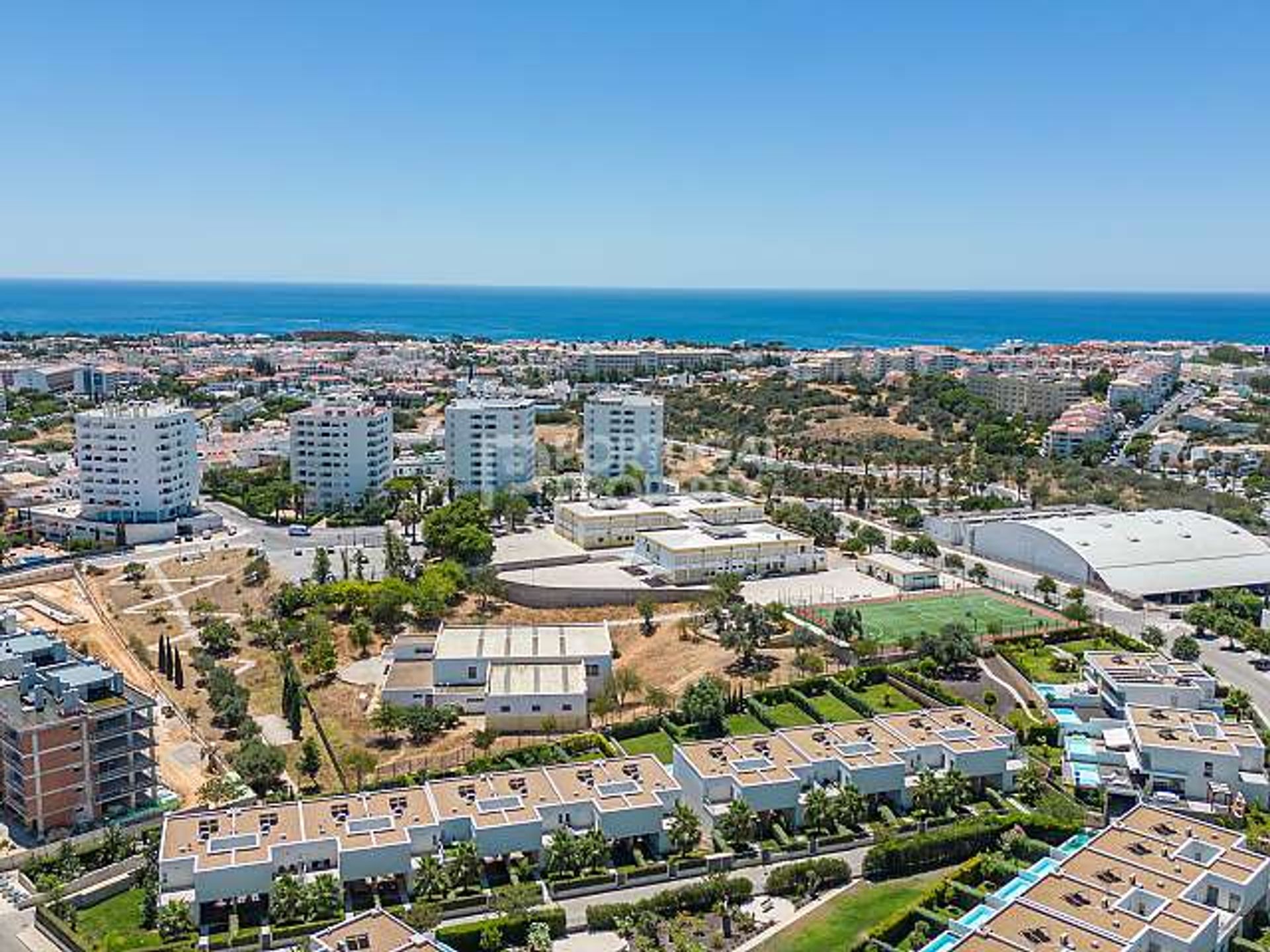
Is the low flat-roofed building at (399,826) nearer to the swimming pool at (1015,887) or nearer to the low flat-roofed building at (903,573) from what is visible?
the swimming pool at (1015,887)

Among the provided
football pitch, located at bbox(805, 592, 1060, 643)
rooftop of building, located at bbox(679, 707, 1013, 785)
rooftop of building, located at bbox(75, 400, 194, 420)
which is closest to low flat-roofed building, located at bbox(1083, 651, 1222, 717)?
rooftop of building, located at bbox(679, 707, 1013, 785)

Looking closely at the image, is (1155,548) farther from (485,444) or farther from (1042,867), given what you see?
(485,444)

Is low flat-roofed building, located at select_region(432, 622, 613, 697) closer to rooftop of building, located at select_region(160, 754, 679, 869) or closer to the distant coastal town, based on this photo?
the distant coastal town

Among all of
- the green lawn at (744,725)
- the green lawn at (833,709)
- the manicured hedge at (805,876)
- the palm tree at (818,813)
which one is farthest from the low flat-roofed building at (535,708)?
the manicured hedge at (805,876)

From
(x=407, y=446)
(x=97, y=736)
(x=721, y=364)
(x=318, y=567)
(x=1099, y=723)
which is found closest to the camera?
(x=97, y=736)

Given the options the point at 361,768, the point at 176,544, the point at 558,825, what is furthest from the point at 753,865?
the point at 176,544

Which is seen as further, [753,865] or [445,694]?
[445,694]

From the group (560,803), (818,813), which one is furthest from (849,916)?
(560,803)

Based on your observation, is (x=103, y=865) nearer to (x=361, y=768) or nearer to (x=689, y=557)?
(x=361, y=768)

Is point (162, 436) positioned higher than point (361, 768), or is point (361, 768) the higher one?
point (162, 436)
